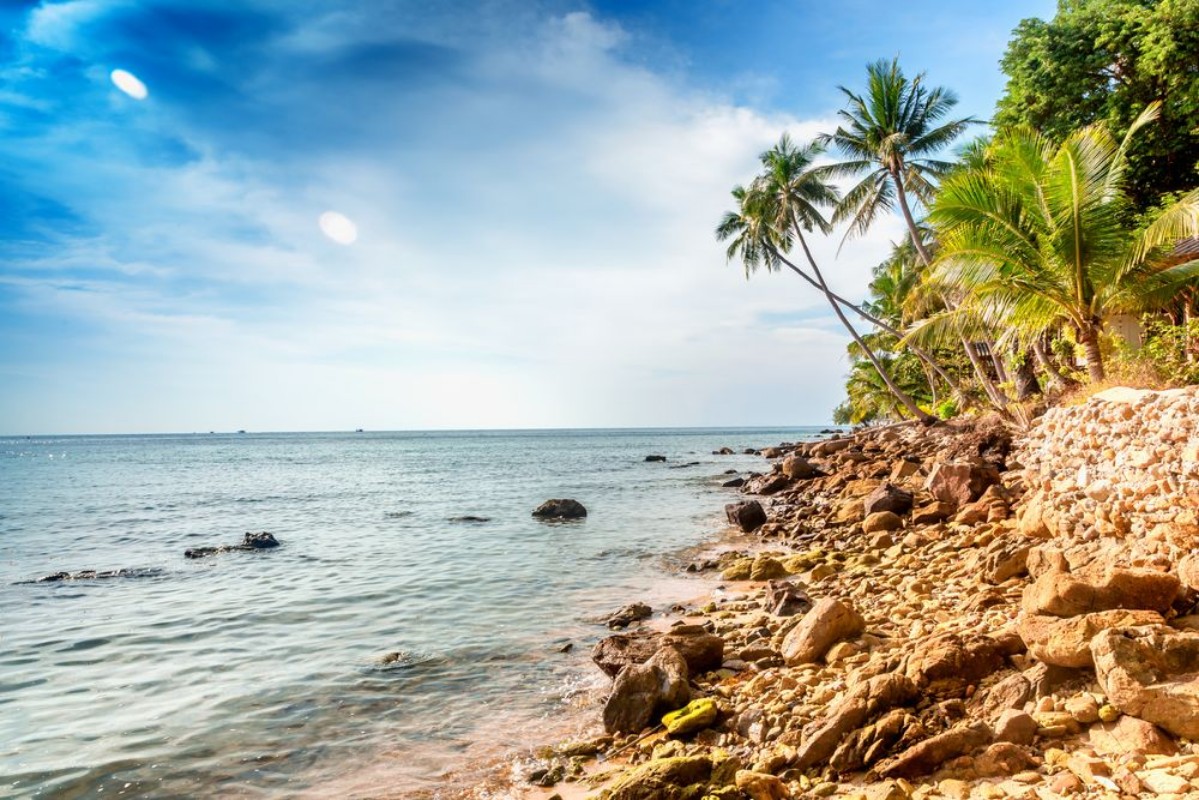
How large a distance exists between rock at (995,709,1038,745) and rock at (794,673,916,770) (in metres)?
0.75

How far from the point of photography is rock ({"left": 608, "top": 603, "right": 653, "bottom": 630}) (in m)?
10.7

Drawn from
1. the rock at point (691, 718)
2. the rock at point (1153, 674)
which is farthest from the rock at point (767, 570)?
the rock at point (1153, 674)

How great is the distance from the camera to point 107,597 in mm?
13414

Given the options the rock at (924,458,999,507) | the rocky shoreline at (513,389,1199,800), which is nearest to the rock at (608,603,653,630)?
the rocky shoreline at (513,389,1199,800)

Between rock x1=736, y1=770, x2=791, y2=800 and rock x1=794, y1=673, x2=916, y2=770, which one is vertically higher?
rock x1=794, y1=673, x2=916, y2=770

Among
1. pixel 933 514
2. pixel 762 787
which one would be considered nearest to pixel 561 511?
pixel 933 514

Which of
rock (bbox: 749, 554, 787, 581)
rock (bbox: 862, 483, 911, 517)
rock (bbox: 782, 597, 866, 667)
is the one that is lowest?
rock (bbox: 749, 554, 787, 581)

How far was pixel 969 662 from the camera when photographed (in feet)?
18.8

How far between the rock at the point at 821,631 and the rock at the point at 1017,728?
8.74 ft

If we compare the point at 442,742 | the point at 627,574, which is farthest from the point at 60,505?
the point at 442,742

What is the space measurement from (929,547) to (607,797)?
30.1ft

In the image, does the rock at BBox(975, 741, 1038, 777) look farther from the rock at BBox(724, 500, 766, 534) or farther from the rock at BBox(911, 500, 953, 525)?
the rock at BBox(724, 500, 766, 534)

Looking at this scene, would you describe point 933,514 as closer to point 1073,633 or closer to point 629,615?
point 629,615

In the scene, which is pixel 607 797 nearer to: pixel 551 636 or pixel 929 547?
pixel 551 636
